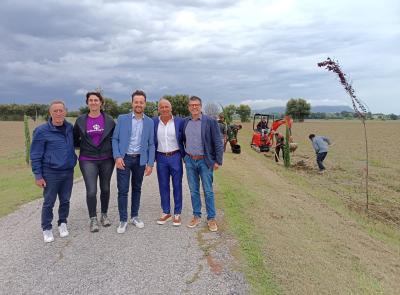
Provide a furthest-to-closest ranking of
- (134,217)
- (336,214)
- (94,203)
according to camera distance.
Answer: (336,214)
(134,217)
(94,203)

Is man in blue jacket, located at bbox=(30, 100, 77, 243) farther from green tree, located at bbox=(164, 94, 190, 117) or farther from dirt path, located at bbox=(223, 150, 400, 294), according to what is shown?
green tree, located at bbox=(164, 94, 190, 117)

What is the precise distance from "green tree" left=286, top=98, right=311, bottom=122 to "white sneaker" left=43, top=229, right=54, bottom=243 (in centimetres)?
11283

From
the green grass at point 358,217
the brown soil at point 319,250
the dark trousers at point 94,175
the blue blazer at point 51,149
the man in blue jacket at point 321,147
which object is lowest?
the green grass at point 358,217

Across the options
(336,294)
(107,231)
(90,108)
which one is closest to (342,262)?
(336,294)

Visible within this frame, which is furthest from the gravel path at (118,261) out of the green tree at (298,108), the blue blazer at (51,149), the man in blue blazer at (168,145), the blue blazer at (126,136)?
the green tree at (298,108)

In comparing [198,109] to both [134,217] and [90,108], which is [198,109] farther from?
[134,217]

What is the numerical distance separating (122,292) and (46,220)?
6.70 ft

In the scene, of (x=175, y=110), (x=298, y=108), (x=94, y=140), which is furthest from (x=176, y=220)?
(x=298, y=108)

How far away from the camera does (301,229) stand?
22.9 feet

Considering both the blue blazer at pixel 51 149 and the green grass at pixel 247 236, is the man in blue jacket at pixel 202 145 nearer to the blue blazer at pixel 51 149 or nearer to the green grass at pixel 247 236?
the green grass at pixel 247 236

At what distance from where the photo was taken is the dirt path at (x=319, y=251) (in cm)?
472

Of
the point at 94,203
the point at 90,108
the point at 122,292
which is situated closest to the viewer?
the point at 122,292

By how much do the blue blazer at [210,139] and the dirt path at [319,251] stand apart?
1409 mm

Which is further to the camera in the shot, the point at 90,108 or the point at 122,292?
the point at 90,108
